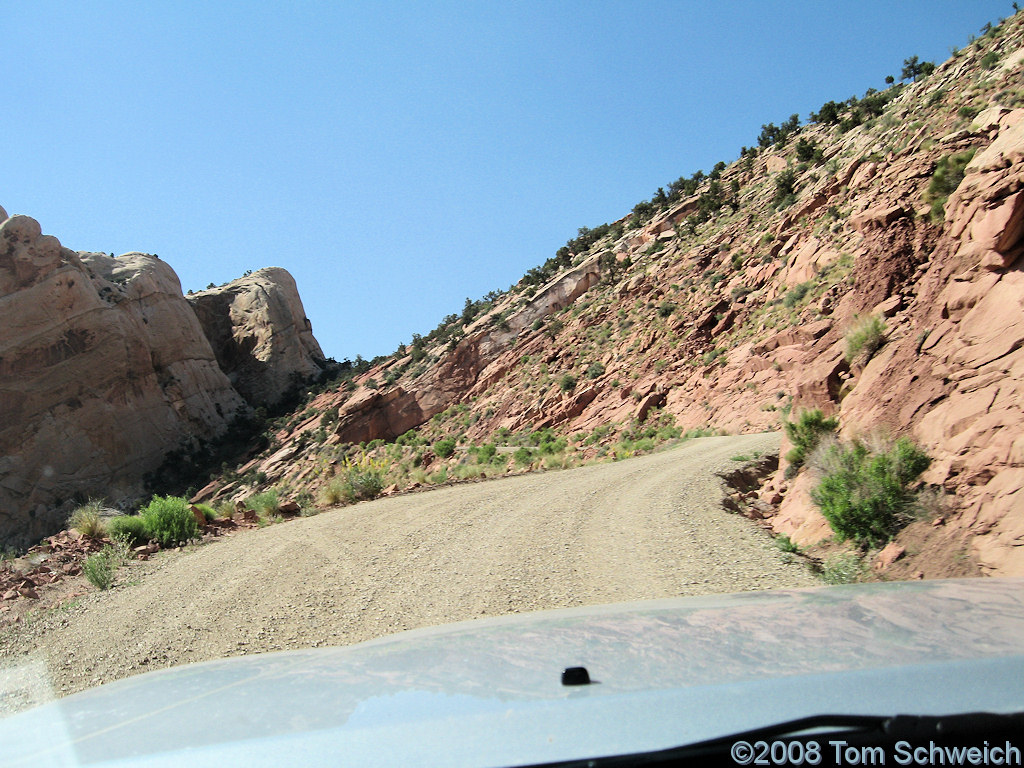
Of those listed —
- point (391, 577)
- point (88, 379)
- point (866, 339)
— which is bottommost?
point (391, 577)

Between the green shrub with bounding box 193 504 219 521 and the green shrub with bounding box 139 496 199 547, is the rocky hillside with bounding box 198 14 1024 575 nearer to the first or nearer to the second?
the green shrub with bounding box 193 504 219 521

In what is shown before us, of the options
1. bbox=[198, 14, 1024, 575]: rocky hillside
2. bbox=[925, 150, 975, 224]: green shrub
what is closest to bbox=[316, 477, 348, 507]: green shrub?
bbox=[198, 14, 1024, 575]: rocky hillside

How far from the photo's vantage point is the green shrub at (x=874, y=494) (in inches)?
288

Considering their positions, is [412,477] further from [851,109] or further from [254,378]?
[254,378]

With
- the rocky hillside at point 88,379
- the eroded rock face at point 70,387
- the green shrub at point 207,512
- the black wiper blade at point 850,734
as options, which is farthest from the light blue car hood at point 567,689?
the eroded rock face at point 70,387

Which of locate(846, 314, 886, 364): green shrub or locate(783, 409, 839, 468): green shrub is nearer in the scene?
locate(783, 409, 839, 468): green shrub

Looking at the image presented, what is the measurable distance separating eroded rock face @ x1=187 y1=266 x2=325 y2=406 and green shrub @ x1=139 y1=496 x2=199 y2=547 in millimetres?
52779

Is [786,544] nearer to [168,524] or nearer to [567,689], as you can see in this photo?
[567,689]

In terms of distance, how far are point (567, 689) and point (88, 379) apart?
59032 millimetres

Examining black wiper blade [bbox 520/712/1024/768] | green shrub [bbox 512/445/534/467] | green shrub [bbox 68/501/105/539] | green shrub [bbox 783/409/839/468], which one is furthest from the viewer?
green shrub [bbox 512/445/534/467]

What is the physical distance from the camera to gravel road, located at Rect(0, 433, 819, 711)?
21.5 feet

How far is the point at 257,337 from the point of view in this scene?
6800 cm

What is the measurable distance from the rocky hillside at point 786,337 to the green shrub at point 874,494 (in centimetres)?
23

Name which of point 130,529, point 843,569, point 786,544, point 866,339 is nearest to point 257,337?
point 130,529
